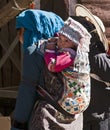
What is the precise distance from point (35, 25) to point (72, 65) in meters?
0.45

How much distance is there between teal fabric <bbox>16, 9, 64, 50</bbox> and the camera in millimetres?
3324

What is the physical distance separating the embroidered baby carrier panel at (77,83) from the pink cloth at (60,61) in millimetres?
43

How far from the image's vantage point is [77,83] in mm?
3133

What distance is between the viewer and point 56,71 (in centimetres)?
313

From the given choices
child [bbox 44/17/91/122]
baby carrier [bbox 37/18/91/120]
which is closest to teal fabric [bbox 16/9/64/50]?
child [bbox 44/17/91/122]

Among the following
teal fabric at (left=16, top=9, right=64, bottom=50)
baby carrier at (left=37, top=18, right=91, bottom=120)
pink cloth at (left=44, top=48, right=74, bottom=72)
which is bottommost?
baby carrier at (left=37, top=18, right=91, bottom=120)

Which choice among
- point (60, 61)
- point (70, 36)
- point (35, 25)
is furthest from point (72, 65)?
point (35, 25)

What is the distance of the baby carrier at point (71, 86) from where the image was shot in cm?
313

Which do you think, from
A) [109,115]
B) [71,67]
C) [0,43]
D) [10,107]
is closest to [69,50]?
[71,67]

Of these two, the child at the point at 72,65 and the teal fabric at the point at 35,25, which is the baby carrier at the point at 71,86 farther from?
the teal fabric at the point at 35,25

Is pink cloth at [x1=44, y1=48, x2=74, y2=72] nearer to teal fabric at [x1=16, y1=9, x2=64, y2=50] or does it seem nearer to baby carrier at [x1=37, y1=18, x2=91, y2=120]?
baby carrier at [x1=37, y1=18, x2=91, y2=120]

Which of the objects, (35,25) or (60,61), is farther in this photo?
(35,25)

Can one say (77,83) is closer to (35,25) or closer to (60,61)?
(60,61)

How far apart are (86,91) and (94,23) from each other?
91cm
